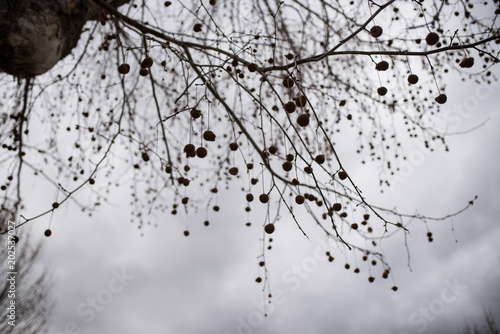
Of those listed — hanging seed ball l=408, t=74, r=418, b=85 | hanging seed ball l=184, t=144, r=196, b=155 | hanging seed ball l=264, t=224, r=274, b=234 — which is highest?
hanging seed ball l=408, t=74, r=418, b=85

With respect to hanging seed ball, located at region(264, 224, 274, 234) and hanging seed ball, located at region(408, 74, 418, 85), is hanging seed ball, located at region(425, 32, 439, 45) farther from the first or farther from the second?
hanging seed ball, located at region(264, 224, 274, 234)

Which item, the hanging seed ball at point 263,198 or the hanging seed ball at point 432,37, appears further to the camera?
the hanging seed ball at point 263,198

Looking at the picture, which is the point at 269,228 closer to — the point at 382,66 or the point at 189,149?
the point at 189,149

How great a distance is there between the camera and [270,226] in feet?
4.96

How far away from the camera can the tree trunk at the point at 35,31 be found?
1896mm

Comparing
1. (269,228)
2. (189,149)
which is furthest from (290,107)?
(269,228)

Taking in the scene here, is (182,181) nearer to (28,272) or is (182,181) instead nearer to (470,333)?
(28,272)

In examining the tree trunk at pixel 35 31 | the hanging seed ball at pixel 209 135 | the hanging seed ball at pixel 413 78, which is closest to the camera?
the hanging seed ball at pixel 209 135

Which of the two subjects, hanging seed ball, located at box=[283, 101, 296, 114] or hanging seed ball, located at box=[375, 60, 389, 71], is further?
hanging seed ball, located at box=[375, 60, 389, 71]

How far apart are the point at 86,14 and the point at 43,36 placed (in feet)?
1.93

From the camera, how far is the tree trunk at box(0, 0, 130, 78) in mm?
1896

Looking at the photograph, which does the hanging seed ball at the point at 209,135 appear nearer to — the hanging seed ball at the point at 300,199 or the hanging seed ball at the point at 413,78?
the hanging seed ball at the point at 300,199

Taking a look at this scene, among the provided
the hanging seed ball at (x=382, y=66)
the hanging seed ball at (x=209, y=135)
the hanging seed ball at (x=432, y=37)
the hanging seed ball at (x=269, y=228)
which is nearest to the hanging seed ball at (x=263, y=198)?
the hanging seed ball at (x=269, y=228)

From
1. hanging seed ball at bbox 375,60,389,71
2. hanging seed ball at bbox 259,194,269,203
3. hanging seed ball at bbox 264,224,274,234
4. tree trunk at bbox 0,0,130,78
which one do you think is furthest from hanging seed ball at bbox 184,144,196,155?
tree trunk at bbox 0,0,130,78
